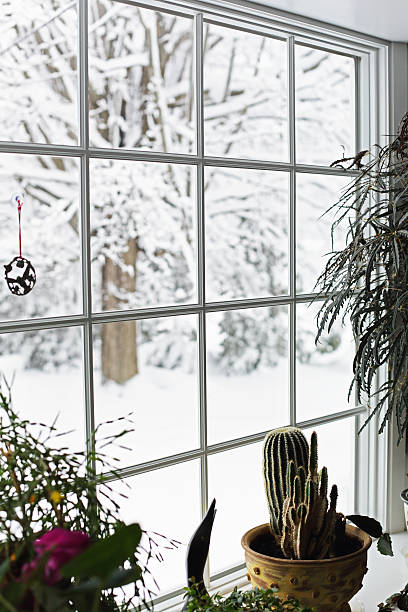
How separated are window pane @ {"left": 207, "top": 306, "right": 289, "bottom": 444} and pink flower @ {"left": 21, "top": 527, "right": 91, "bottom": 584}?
11.4 feet

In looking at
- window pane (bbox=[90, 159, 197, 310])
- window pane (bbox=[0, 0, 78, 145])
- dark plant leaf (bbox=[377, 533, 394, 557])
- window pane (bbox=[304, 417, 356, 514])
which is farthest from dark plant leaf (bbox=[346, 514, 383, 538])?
window pane (bbox=[0, 0, 78, 145])

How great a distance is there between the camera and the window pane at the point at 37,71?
341 centimetres

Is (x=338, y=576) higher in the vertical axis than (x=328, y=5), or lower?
lower

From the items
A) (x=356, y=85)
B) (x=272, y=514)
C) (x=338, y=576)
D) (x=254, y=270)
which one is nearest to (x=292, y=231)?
(x=356, y=85)

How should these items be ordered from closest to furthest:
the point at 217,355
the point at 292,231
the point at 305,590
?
1. the point at 305,590
2. the point at 292,231
3. the point at 217,355

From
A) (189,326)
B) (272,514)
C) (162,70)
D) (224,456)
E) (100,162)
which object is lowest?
(224,456)

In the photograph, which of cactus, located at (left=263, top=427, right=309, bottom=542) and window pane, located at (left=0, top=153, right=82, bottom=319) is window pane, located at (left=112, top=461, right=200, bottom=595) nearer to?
window pane, located at (left=0, top=153, right=82, bottom=319)

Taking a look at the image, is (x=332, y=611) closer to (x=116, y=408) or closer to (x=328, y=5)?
(x=328, y=5)

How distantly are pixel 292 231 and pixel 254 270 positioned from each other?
1975 mm

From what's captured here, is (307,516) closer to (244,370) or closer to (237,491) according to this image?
(237,491)

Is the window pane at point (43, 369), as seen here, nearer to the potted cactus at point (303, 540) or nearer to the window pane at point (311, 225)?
the window pane at point (311, 225)

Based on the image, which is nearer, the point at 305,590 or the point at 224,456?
the point at 305,590

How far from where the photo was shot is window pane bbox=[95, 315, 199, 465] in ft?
13.4

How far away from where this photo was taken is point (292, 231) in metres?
2.18
